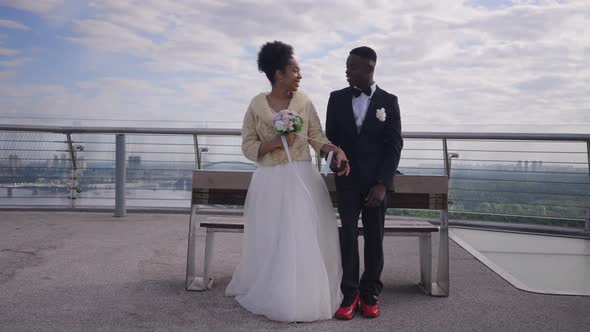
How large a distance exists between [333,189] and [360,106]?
0.63m

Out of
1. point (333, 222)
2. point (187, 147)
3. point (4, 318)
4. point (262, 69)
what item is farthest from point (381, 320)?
point (187, 147)

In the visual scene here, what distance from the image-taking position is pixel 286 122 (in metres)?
3.43

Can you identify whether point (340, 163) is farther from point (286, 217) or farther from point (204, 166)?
point (204, 166)

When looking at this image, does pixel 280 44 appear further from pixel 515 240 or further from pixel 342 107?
pixel 515 240

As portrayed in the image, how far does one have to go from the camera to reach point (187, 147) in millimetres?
8188

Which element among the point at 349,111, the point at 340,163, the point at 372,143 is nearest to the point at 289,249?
the point at 340,163

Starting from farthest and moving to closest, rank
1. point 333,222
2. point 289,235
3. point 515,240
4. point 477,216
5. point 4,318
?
point 477,216 < point 515,240 < point 333,222 < point 289,235 < point 4,318

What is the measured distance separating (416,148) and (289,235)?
179 inches

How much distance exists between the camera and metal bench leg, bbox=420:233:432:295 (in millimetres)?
3999

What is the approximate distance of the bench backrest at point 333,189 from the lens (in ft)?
12.6

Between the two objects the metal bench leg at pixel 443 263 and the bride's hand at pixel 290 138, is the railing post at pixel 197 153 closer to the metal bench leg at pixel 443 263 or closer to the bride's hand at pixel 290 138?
the bride's hand at pixel 290 138

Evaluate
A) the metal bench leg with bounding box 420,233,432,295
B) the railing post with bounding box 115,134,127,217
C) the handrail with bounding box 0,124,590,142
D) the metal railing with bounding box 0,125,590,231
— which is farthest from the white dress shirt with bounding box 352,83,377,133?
the railing post with bounding box 115,134,127,217

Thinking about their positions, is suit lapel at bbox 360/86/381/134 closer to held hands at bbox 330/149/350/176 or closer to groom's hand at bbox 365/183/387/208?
held hands at bbox 330/149/350/176

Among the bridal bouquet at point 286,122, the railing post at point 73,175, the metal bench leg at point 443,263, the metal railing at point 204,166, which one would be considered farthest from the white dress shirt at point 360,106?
the railing post at point 73,175
